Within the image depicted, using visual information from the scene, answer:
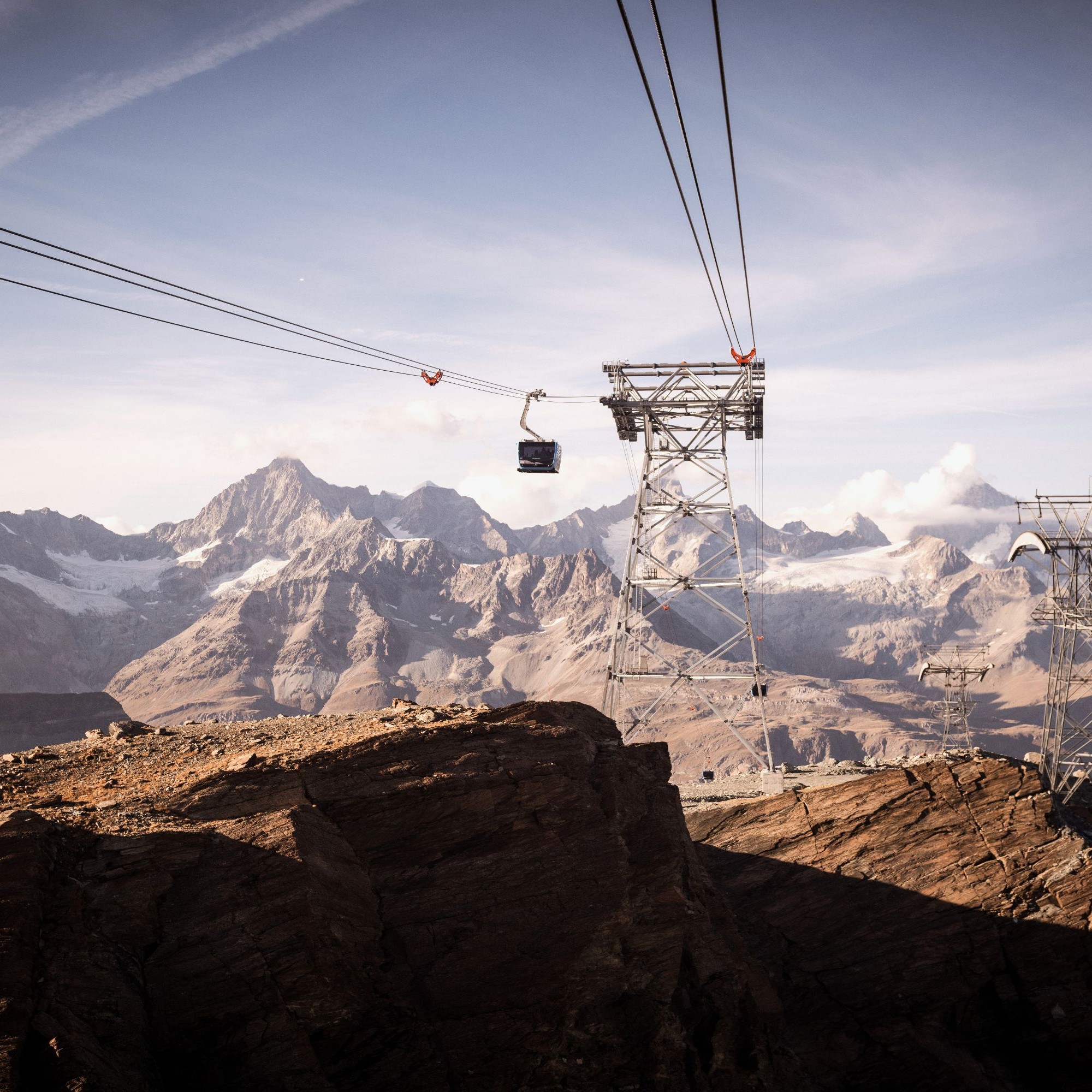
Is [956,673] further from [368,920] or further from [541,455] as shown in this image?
[368,920]

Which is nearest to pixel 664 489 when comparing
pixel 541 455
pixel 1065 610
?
pixel 541 455

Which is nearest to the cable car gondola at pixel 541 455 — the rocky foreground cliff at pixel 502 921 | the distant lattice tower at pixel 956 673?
the rocky foreground cliff at pixel 502 921

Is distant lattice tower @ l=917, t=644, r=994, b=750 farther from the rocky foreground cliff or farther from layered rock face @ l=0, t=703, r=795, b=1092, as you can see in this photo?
layered rock face @ l=0, t=703, r=795, b=1092

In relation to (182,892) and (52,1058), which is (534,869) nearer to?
(182,892)

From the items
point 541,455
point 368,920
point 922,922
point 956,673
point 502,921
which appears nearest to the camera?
point 368,920

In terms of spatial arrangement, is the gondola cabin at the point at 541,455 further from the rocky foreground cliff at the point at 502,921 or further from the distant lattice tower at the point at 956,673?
the distant lattice tower at the point at 956,673

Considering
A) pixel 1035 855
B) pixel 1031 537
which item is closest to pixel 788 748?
pixel 1031 537
